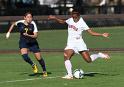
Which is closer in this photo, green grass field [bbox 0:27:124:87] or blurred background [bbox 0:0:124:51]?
green grass field [bbox 0:27:124:87]

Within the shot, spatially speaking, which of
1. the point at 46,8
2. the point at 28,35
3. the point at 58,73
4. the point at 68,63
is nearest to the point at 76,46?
the point at 68,63

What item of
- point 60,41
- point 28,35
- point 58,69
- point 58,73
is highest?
point 28,35

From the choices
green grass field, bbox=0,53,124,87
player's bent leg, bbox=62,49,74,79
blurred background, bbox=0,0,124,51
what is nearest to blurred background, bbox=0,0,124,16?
blurred background, bbox=0,0,124,51

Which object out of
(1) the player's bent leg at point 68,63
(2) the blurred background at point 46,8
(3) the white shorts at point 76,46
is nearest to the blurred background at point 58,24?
(2) the blurred background at point 46,8

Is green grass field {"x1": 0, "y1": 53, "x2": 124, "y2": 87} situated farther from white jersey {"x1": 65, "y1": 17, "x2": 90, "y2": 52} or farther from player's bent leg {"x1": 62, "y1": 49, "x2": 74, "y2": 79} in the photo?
white jersey {"x1": 65, "y1": 17, "x2": 90, "y2": 52}

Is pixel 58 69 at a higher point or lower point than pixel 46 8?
higher

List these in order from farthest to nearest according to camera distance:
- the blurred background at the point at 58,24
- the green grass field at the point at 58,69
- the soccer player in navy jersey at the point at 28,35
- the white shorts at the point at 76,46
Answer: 1. the blurred background at the point at 58,24
2. the soccer player in navy jersey at the point at 28,35
3. the white shorts at the point at 76,46
4. the green grass field at the point at 58,69

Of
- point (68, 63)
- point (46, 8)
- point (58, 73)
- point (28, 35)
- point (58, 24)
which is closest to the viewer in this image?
point (68, 63)

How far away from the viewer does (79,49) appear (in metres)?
17.6

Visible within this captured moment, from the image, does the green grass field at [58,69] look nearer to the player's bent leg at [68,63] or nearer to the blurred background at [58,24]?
the blurred background at [58,24]

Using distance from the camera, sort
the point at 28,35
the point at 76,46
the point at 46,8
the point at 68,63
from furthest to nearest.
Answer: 1. the point at 46,8
2. the point at 28,35
3. the point at 76,46
4. the point at 68,63

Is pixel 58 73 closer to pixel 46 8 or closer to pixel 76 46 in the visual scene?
pixel 76 46

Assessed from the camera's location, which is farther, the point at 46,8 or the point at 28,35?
the point at 46,8

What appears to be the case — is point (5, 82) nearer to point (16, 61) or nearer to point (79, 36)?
point (79, 36)
